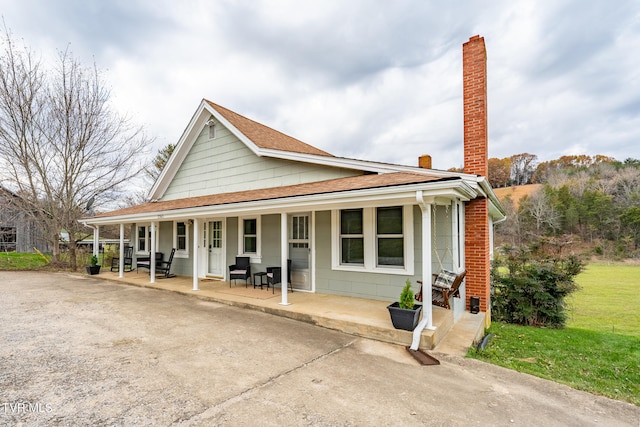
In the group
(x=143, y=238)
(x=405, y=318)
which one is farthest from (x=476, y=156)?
(x=143, y=238)

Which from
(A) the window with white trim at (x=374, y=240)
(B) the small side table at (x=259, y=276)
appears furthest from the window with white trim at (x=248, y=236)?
(A) the window with white trim at (x=374, y=240)

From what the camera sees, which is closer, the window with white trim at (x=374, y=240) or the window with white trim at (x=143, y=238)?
the window with white trim at (x=374, y=240)

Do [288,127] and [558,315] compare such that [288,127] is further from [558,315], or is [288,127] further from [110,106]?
[558,315]

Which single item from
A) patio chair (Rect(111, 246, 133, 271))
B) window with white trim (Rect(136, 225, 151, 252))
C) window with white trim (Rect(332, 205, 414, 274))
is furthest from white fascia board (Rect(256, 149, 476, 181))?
patio chair (Rect(111, 246, 133, 271))

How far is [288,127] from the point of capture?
22.8m

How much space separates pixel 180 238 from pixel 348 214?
7134 mm

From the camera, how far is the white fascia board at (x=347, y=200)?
179 inches

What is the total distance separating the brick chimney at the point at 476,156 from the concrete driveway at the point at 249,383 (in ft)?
10.1

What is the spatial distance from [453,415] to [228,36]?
439 inches

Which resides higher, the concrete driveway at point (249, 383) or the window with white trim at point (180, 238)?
the window with white trim at point (180, 238)

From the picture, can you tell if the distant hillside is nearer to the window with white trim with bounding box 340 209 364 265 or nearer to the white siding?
the white siding

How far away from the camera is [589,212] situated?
3456 centimetres

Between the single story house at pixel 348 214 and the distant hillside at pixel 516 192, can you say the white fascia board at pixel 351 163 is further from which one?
the distant hillside at pixel 516 192

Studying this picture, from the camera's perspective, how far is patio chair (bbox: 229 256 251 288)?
8.27 m
